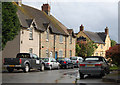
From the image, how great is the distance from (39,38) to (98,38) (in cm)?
4408

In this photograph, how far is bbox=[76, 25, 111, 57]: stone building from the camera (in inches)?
2839

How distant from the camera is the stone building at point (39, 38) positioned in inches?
1307

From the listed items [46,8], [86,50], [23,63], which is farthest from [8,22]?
[86,50]

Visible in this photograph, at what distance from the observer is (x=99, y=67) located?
1708 cm

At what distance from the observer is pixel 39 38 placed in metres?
→ 37.8

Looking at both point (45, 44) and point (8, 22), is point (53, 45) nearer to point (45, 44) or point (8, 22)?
point (45, 44)

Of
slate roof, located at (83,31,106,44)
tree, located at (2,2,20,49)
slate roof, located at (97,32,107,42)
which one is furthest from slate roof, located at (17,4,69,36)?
slate roof, located at (97,32,107,42)

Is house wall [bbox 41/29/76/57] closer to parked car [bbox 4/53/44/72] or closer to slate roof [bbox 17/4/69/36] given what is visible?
slate roof [bbox 17/4/69/36]

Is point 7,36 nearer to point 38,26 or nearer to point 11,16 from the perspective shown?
point 11,16

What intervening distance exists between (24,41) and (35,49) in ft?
11.6

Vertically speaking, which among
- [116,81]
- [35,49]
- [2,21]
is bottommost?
[116,81]

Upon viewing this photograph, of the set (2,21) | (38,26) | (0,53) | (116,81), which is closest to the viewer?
(116,81)

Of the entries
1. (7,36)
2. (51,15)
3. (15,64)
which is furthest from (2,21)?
(51,15)

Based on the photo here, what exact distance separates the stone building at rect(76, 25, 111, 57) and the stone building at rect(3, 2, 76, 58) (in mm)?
21042
